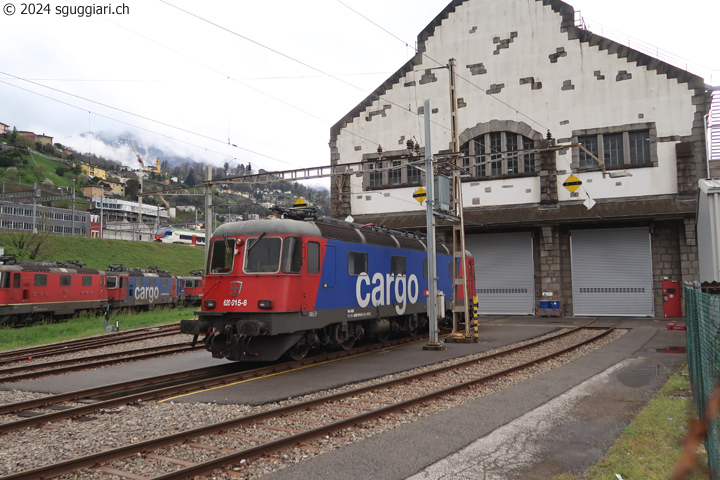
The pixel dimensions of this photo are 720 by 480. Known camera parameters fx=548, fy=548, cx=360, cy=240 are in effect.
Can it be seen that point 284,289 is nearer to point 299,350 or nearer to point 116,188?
point 299,350

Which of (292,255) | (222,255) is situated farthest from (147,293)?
(292,255)

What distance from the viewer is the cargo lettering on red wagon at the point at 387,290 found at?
15.8 metres

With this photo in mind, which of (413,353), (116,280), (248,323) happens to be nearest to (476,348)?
(413,353)

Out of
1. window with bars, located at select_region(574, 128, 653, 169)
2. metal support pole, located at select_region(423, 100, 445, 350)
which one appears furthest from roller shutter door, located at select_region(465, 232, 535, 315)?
metal support pole, located at select_region(423, 100, 445, 350)

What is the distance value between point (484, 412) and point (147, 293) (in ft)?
114

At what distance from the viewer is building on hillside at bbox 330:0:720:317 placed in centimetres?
2839

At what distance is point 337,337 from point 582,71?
23.2 metres

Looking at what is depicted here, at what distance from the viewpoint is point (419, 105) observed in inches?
1329

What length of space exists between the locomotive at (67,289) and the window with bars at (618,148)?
1130 inches

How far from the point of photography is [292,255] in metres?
13.1

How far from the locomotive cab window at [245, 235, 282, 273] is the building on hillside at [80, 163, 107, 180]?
16116 cm

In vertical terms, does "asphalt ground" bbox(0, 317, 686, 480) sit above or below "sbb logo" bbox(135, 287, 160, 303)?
below

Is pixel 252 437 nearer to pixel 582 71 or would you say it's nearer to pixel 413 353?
pixel 413 353

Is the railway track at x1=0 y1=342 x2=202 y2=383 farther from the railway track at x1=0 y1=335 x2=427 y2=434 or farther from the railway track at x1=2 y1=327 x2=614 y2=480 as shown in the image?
the railway track at x1=2 y1=327 x2=614 y2=480
